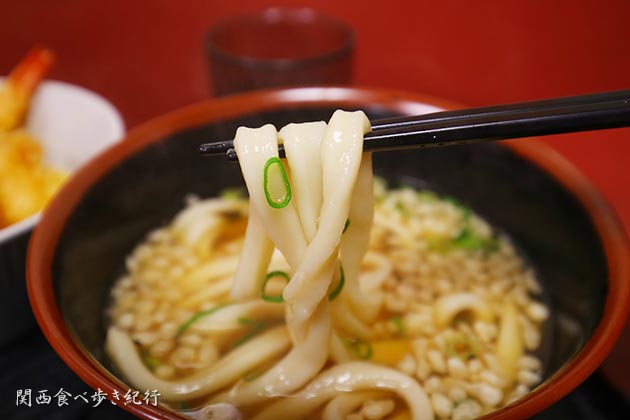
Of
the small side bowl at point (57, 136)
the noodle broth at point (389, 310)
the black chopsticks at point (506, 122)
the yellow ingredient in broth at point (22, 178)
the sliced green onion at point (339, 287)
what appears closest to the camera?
the black chopsticks at point (506, 122)

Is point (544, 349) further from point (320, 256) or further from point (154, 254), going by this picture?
point (154, 254)

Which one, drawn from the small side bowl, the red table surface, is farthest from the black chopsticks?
the red table surface

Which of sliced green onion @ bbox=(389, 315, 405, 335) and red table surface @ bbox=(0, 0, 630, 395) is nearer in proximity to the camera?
sliced green onion @ bbox=(389, 315, 405, 335)

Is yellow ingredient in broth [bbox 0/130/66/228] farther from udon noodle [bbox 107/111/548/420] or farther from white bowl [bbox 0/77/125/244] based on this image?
udon noodle [bbox 107/111/548/420]

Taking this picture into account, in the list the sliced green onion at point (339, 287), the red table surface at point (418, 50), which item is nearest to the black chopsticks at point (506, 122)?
the sliced green onion at point (339, 287)

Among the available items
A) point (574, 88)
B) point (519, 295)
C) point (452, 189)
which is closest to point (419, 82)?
point (574, 88)

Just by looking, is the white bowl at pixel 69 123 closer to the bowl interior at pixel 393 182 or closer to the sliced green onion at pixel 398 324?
the bowl interior at pixel 393 182

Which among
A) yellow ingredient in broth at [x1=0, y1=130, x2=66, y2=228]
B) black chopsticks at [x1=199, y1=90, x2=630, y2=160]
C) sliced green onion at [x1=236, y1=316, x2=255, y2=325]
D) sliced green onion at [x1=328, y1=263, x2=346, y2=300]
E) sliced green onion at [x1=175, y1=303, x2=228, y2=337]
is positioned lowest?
sliced green onion at [x1=175, y1=303, x2=228, y2=337]
